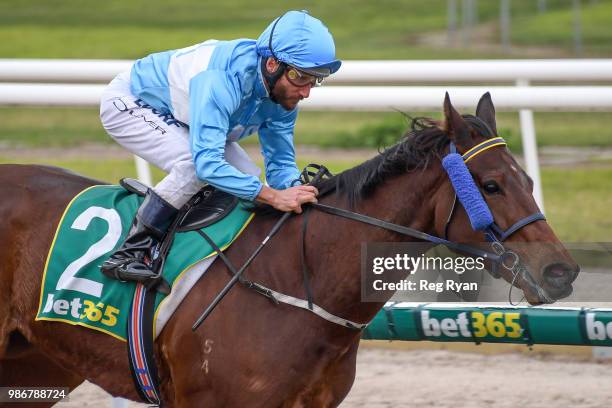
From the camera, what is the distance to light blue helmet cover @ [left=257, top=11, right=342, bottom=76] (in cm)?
346

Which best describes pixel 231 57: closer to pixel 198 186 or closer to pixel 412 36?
pixel 198 186

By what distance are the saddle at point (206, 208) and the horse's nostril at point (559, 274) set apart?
1.12 metres

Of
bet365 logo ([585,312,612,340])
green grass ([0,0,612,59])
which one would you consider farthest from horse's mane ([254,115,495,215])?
green grass ([0,0,612,59])

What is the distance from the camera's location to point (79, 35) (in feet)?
83.1

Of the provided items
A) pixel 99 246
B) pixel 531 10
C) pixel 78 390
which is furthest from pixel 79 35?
pixel 99 246

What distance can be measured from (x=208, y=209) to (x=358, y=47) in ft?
65.6

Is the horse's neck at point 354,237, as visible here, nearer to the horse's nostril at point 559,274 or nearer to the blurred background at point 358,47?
the horse's nostril at point 559,274

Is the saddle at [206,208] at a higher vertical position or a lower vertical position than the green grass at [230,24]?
higher

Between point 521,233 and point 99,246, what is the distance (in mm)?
1481

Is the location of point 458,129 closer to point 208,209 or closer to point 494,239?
point 494,239

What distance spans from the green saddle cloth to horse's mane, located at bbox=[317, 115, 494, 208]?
377 mm

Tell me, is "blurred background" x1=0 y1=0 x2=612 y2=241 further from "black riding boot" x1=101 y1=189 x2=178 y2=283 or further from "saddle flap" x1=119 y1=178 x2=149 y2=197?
"black riding boot" x1=101 y1=189 x2=178 y2=283

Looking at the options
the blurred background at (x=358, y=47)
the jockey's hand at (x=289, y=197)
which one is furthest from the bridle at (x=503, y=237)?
the blurred background at (x=358, y=47)

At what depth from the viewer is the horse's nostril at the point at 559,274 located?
3.10m
